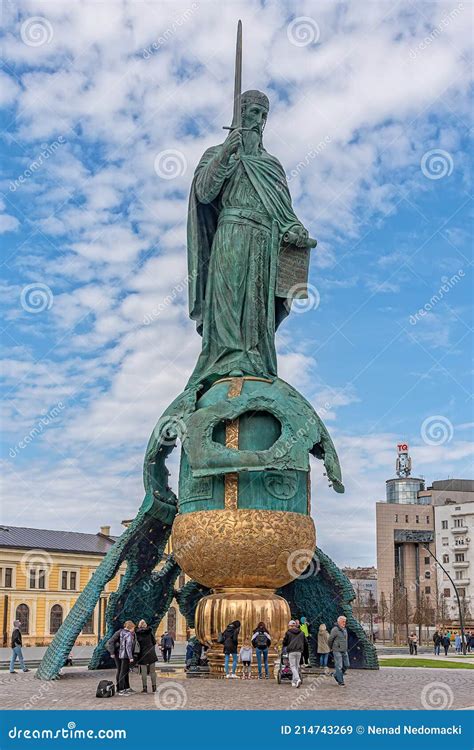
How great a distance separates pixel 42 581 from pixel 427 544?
46.4 m

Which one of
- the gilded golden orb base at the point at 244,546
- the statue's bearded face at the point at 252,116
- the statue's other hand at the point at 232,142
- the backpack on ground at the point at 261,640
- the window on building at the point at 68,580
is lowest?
the backpack on ground at the point at 261,640

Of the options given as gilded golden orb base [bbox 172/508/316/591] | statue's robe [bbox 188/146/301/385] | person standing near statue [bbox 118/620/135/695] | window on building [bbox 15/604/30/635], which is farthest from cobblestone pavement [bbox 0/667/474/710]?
window on building [bbox 15/604/30/635]

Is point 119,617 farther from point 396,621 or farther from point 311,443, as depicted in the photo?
point 396,621

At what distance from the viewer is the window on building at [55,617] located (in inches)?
2031

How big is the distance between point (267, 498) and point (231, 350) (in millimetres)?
3654

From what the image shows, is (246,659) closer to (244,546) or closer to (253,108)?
(244,546)

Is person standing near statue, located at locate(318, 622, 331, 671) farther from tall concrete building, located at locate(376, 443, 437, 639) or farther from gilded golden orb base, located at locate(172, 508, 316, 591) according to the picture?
tall concrete building, located at locate(376, 443, 437, 639)

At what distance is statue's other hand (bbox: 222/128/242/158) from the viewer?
19.1 meters

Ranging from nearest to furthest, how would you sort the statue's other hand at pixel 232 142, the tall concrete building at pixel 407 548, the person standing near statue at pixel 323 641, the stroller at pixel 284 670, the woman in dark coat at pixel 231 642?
the stroller at pixel 284 670, the woman in dark coat at pixel 231 642, the statue's other hand at pixel 232 142, the person standing near statue at pixel 323 641, the tall concrete building at pixel 407 548

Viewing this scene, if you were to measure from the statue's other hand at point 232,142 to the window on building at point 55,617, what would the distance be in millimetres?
38385

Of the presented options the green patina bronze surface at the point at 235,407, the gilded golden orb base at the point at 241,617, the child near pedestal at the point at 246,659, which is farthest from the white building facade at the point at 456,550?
the child near pedestal at the point at 246,659

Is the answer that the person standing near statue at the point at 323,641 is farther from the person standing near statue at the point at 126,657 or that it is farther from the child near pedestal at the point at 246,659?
the person standing near statue at the point at 126,657

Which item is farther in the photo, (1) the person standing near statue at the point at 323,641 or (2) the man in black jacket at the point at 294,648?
(1) the person standing near statue at the point at 323,641

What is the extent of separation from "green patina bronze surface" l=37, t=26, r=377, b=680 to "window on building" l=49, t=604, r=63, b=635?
3266 cm
